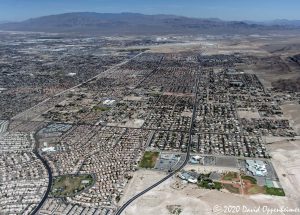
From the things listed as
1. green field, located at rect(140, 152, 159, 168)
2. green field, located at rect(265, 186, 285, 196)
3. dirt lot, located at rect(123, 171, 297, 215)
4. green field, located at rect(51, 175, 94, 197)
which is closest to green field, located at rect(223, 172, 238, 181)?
dirt lot, located at rect(123, 171, 297, 215)

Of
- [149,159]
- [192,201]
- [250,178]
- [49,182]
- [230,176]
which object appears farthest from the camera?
[149,159]

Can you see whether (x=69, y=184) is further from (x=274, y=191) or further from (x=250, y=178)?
(x=274, y=191)

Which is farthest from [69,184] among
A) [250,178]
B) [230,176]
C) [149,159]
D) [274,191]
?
[274,191]

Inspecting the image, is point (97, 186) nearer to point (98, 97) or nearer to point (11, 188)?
point (11, 188)

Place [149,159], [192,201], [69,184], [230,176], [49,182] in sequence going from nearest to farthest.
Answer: [192,201] → [69,184] → [49,182] → [230,176] → [149,159]

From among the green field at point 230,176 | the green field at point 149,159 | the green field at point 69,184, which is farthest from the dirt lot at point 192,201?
the green field at point 69,184

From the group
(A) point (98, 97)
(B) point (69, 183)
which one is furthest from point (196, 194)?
(A) point (98, 97)
